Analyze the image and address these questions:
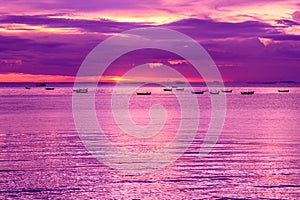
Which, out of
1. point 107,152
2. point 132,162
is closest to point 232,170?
point 132,162

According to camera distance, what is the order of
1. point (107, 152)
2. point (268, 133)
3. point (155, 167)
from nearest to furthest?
point (155, 167), point (107, 152), point (268, 133)

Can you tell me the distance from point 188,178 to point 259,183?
4.38m

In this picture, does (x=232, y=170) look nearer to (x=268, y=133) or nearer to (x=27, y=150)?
(x=27, y=150)

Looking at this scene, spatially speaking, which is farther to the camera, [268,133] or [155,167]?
[268,133]

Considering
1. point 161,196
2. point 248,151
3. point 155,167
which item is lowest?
point 161,196

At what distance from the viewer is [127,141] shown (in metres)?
56.2

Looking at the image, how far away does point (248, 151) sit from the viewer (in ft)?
155

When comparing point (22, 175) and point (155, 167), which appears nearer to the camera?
point (22, 175)

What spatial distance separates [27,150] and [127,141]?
11.9 meters

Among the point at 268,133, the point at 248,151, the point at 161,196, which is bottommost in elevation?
the point at 161,196

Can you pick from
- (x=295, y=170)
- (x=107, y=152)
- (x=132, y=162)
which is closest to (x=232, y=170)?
(x=295, y=170)

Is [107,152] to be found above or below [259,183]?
above

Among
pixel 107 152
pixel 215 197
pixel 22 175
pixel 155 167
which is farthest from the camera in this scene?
pixel 107 152

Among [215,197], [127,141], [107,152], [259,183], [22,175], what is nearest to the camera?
[215,197]
